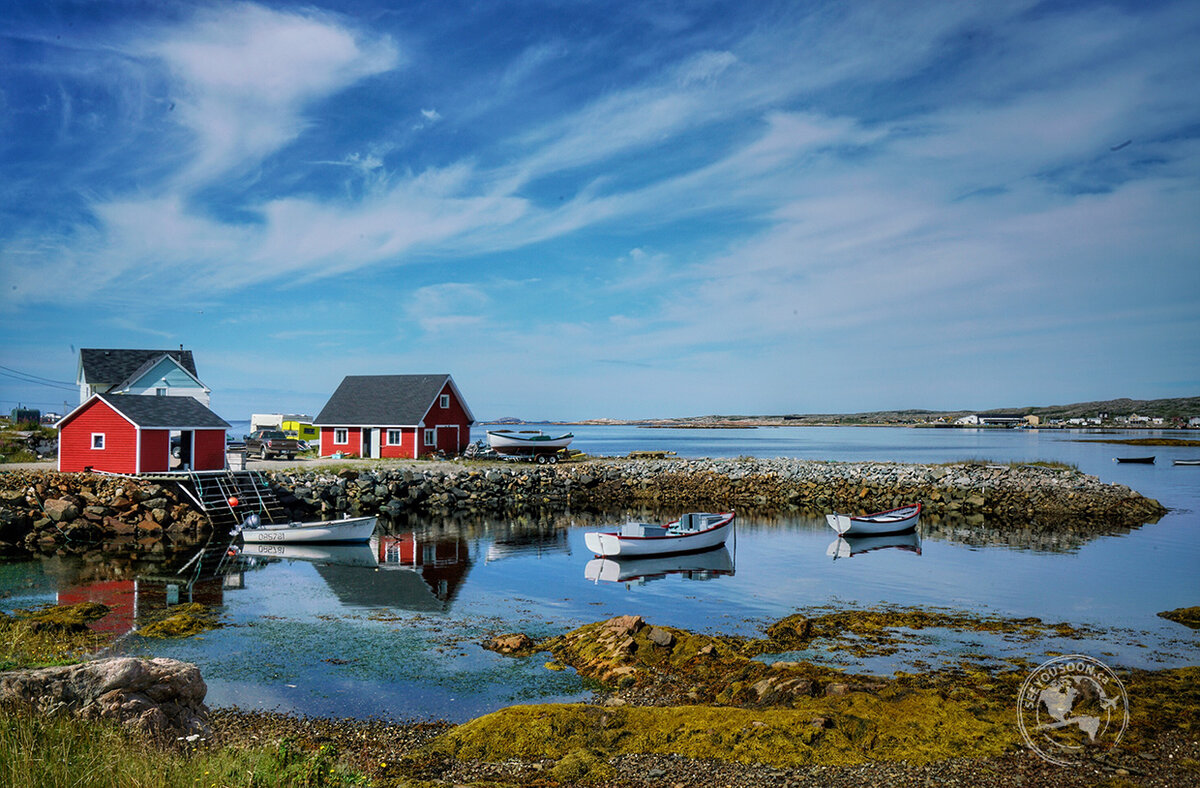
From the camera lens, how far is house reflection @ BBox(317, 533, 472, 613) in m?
21.8

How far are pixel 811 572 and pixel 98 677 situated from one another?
2267 cm

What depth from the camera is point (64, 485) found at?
3503 cm

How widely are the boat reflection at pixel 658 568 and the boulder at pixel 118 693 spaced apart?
1652 cm

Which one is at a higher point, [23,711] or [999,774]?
[23,711]

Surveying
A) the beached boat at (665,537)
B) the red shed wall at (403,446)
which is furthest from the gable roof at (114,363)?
the beached boat at (665,537)

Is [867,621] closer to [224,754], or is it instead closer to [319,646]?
[319,646]

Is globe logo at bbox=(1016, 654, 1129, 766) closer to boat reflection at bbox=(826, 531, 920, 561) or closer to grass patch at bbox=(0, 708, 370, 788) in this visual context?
grass patch at bbox=(0, 708, 370, 788)

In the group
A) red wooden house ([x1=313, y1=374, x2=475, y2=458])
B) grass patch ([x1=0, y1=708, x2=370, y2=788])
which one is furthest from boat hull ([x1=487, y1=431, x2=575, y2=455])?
grass patch ([x1=0, y1=708, x2=370, y2=788])

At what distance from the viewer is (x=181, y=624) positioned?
58.9 ft

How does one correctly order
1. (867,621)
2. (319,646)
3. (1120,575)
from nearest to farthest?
(319,646) < (867,621) < (1120,575)

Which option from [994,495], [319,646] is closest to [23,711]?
[319,646]

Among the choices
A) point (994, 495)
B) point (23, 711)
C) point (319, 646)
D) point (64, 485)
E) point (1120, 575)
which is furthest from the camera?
point (994, 495)

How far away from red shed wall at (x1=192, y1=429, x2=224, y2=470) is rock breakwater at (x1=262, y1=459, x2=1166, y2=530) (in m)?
3.28

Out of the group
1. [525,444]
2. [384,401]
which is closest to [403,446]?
[384,401]
